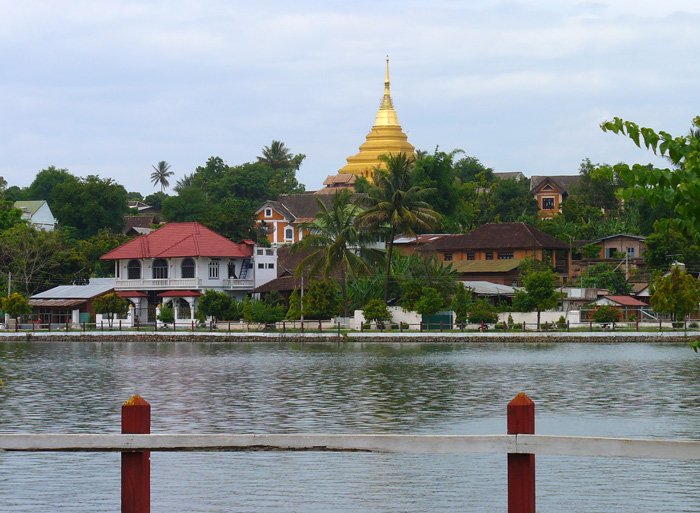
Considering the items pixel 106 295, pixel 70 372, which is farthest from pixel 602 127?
pixel 106 295

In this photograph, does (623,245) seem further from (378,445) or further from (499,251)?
(378,445)

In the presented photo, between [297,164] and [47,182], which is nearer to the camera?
[47,182]

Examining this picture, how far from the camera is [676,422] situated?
2298 cm

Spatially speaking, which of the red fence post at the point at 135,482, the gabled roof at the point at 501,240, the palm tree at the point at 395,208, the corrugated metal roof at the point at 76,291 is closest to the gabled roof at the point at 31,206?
the corrugated metal roof at the point at 76,291

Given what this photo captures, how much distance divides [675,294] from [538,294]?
7027 millimetres

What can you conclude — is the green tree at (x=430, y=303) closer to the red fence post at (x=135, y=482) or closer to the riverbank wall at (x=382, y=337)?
the riverbank wall at (x=382, y=337)

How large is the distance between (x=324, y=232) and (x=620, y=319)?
17891 mm

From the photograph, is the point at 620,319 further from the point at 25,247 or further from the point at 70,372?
the point at 25,247

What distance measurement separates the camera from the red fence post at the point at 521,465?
7055 millimetres

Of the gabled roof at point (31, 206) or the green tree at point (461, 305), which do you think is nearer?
the green tree at point (461, 305)

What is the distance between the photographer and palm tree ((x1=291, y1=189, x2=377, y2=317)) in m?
60.8

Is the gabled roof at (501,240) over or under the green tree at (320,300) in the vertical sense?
over

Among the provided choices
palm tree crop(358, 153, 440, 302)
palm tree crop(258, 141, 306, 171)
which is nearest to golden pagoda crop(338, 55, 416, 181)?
palm tree crop(258, 141, 306, 171)

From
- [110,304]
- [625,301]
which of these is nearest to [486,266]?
[625,301]
